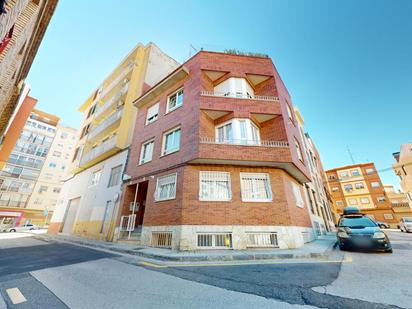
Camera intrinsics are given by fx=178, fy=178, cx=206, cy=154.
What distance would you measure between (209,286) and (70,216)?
20.1 metres

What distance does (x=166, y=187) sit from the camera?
33.1 ft

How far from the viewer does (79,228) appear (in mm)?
15430

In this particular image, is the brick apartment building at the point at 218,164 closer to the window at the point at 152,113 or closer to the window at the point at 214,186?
the window at the point at 214,186

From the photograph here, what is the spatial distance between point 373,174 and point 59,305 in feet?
188

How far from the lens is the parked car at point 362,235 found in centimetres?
691

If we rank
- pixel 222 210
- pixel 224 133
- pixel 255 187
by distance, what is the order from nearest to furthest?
pixel 222 210, pixel 255 187, pixel 224 133

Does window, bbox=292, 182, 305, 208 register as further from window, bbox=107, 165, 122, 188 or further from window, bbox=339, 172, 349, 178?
window, bbox=339, 172, 349, 178

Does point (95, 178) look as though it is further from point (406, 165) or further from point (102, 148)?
point (406, 165)

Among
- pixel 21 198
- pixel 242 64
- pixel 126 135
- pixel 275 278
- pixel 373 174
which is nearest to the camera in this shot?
pixel 275 278

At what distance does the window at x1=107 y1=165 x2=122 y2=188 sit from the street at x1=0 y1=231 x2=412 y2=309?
9122 mm

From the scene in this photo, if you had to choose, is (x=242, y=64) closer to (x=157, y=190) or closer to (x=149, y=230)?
(x=157, y=190)

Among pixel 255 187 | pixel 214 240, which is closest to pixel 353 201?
pixel 255 187

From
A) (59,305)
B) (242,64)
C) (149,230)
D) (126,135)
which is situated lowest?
(59,305)

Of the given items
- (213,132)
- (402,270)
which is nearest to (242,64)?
(213,132)
